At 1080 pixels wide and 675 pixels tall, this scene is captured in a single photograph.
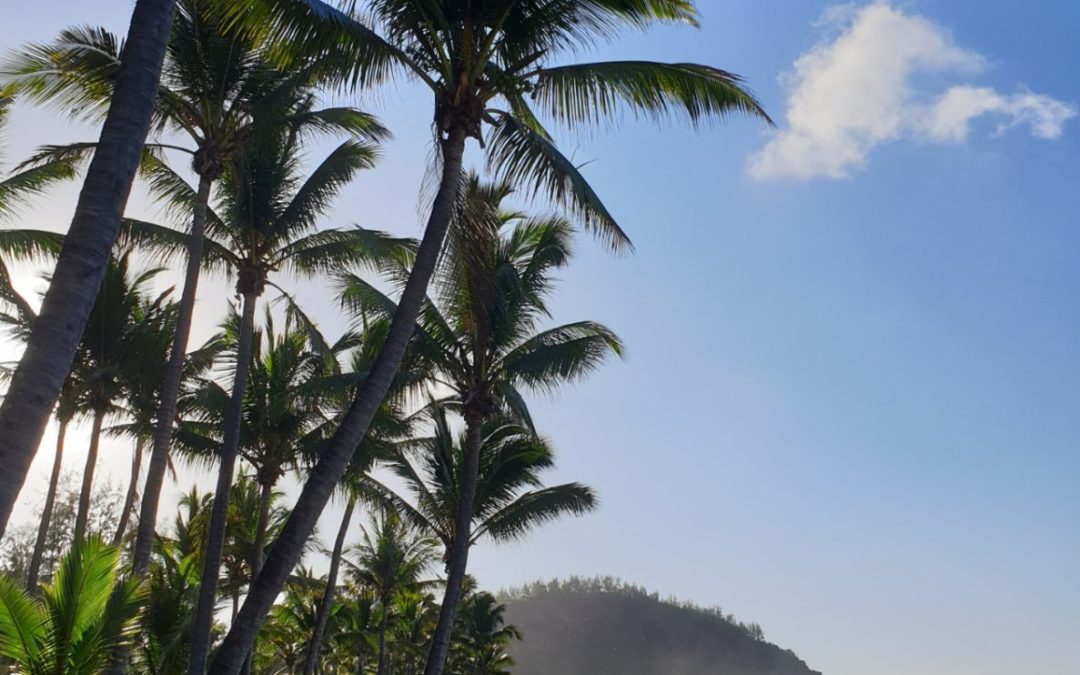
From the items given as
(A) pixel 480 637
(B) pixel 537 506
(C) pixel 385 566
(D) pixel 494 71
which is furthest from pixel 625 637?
(D) pixel 494 71

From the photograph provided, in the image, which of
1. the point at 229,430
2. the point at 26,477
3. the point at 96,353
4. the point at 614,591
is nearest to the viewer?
the point at 26,477

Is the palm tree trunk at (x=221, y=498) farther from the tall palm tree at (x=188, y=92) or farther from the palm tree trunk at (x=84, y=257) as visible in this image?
the palm tree trunk at (x=84, y=257)

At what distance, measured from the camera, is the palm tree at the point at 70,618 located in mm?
7945

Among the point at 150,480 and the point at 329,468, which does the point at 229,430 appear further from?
the point at 329,468

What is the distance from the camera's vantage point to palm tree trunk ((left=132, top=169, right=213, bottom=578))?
13.1 m

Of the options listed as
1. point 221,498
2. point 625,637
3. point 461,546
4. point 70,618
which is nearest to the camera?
point 70,618

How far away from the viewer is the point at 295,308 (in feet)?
54.3

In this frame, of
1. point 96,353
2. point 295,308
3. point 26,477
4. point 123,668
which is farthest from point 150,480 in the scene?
point 26,477

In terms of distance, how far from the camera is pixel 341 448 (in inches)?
320

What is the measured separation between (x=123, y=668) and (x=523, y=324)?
908 centimetres

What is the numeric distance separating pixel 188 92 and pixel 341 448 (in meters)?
8.18

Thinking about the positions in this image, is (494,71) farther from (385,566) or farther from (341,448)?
(385,566)

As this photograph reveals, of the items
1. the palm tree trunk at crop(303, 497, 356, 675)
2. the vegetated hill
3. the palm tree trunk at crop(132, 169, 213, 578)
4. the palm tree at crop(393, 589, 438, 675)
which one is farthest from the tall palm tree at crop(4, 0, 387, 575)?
the vegetated hill

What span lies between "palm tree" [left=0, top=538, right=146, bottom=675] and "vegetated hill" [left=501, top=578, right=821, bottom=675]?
154 m
